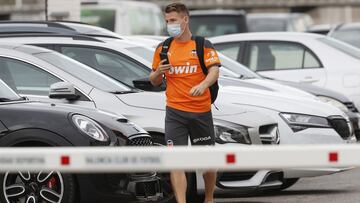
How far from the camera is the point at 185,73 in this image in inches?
403

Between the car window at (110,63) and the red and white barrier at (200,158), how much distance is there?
518cm

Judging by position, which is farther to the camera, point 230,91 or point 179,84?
point 230,91

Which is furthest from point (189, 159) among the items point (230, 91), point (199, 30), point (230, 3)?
point (230, 3)

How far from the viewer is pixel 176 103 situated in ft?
33.7

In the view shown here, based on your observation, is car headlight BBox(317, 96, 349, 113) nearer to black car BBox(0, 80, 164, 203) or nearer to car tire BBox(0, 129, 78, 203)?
black car BBox(0, 80, 164, 203)

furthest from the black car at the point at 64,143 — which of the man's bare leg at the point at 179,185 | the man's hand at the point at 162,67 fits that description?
the man's hand at the point at 162,67

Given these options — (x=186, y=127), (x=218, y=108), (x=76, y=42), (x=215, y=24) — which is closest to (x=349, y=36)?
(x=215, y=24)

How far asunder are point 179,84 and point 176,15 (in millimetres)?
551

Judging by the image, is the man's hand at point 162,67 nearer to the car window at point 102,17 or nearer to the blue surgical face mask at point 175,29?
the blue surgical face mask at point 175,29

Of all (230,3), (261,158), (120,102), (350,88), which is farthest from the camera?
(230,3)

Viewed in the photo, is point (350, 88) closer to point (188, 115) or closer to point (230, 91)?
point (230, 91)

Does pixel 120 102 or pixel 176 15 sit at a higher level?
pixel 176 15

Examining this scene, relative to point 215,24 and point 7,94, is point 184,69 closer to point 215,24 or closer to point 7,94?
point 7,94

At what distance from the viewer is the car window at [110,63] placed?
40.2 ft
